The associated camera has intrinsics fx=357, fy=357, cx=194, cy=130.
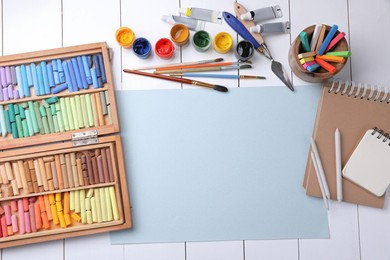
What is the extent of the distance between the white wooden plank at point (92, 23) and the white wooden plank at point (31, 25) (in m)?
0.03

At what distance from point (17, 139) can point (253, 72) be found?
2.03 ft

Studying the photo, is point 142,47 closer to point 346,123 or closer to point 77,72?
point 77,72

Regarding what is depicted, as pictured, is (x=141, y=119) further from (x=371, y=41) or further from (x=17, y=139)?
(x=371, y=41)

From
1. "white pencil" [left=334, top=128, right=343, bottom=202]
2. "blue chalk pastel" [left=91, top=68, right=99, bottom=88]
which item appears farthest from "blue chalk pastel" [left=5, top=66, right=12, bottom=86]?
"white pencil" [left=334, top=128, right=343, bottom=202]

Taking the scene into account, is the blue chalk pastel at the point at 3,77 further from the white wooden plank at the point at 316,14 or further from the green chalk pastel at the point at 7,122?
the white wooden plank at the point at 316,14

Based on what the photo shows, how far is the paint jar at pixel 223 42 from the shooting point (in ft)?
2.97

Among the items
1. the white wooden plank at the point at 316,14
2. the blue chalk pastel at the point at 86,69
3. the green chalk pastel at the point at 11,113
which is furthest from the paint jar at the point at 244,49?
the green chalk pastel at the point at 11,113

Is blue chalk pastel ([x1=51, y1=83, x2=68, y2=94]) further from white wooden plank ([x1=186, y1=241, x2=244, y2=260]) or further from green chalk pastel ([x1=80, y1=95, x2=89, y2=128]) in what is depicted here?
white wooden plank ([x1=186, y1=241, x2=244, y2=260])

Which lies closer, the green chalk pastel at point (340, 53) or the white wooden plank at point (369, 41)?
the green chalk pastel at point (340, 53)

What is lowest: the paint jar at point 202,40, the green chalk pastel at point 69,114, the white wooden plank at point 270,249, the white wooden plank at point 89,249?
the white wooden plank at point 270,249

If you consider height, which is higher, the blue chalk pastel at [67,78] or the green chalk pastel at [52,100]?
the blue chalk pastel at [67,78]

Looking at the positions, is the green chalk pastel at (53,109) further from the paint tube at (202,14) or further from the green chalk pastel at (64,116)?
the paint tube at (202,14)

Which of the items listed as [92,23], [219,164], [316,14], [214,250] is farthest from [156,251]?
[316,14]

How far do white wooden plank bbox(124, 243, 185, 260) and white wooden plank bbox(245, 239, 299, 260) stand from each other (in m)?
0.17
